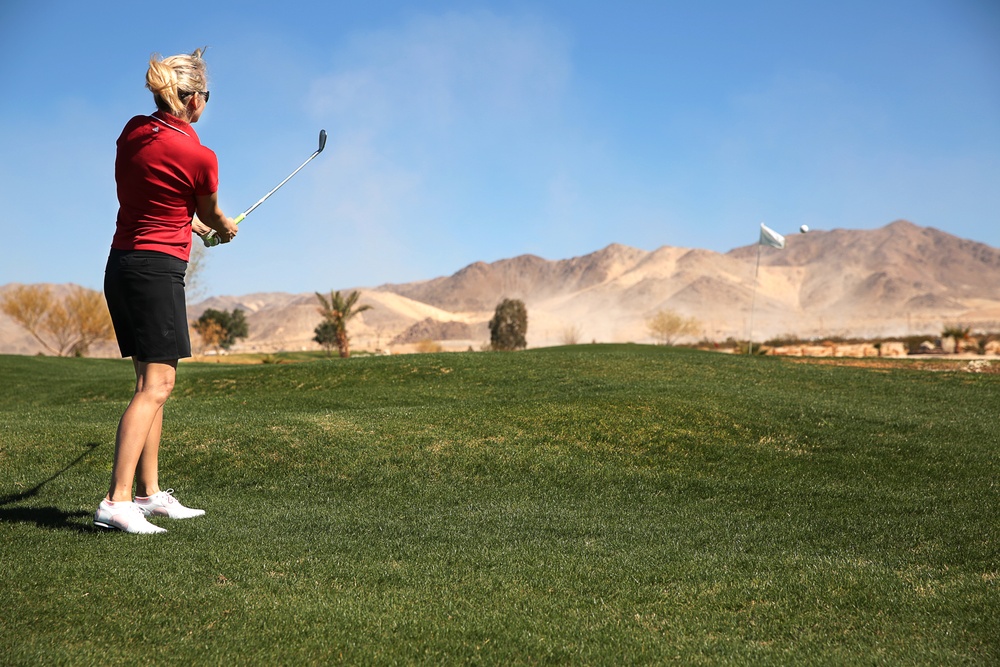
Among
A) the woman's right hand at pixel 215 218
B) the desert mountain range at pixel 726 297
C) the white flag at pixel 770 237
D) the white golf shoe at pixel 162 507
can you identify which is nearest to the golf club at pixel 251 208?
the woman's right hand at pixel 215 218

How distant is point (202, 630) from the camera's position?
3504 millimetres

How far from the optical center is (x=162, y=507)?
5.45 metres

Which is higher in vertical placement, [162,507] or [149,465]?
[149,465]

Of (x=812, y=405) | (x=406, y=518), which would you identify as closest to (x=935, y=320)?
(x=812, y=405)

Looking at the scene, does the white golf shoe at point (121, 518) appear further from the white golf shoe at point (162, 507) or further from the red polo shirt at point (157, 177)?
the red polo shirt at point (157, 177)

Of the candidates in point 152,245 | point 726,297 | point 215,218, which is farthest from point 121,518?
point 726,297

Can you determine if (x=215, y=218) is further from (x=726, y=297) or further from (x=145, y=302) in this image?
(x=726, y=297)

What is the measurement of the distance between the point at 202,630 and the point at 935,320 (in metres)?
119

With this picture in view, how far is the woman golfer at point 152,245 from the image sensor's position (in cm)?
492

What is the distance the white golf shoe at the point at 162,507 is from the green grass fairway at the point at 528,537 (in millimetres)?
157

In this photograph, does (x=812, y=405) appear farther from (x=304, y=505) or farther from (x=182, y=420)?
(x=182, y=420)

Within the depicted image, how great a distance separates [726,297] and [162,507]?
13665cm

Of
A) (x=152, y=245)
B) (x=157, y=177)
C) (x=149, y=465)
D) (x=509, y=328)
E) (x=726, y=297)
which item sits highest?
(x=726, y=297)

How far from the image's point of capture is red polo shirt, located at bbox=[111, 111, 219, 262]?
491 centimetres
